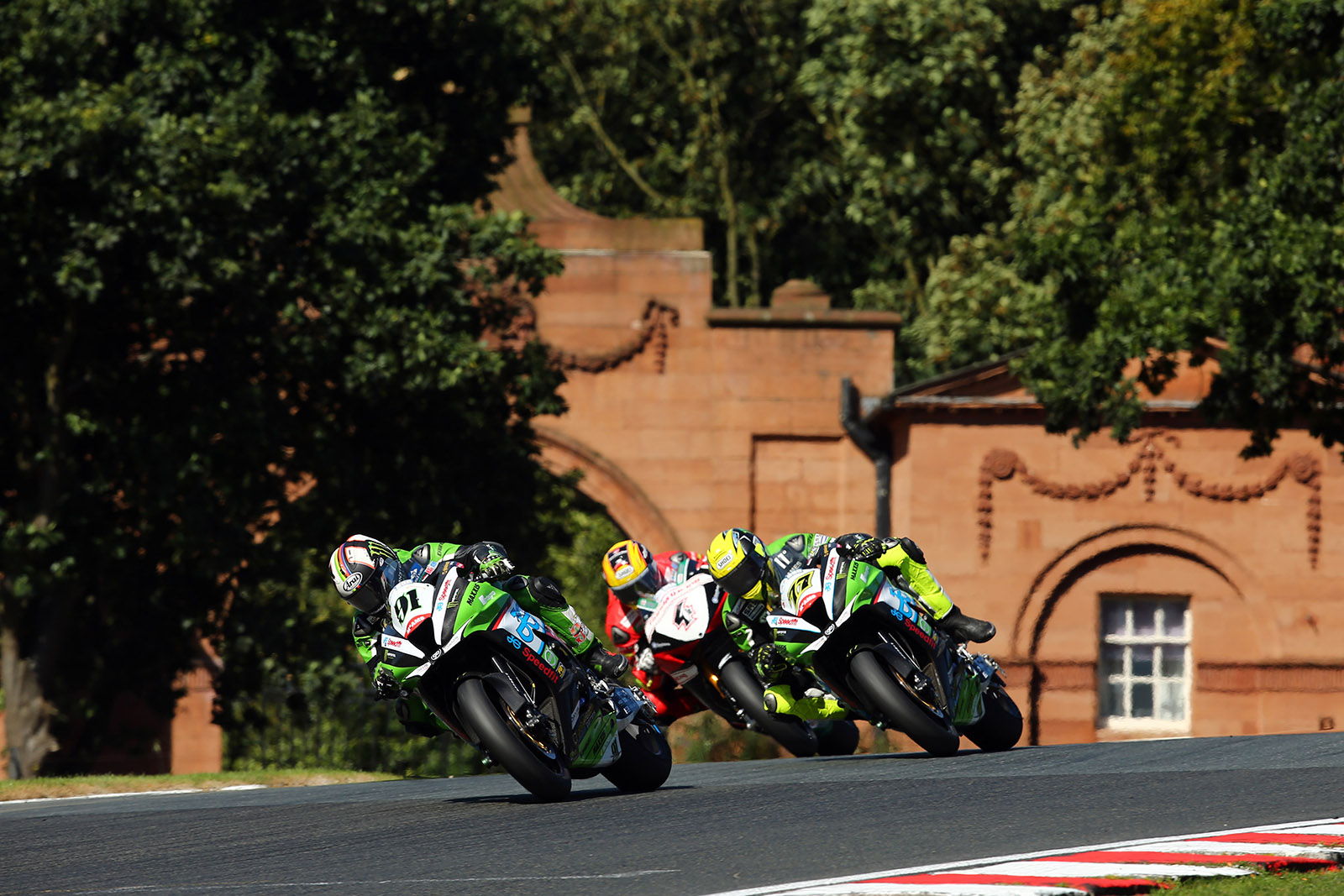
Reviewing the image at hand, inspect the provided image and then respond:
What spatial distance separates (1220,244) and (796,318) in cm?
1027

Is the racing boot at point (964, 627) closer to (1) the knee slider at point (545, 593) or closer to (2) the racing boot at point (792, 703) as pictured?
(2) the racing boot at point (792, 703)

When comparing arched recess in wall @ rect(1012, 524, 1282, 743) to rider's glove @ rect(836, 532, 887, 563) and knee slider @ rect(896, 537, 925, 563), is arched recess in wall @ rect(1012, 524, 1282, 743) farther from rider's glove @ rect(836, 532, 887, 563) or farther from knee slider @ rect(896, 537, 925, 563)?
rider's glove @ rect(836, 532, 887, 563)

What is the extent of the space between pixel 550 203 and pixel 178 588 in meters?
10.0

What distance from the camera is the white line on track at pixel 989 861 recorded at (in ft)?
27.5

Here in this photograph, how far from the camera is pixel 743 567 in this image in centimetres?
1442

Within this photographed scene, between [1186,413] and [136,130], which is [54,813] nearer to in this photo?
[136,130]

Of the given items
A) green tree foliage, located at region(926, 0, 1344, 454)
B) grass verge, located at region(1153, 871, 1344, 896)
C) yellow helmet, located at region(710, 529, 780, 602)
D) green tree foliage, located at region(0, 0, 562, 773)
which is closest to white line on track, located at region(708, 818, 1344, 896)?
grass verge, located at region(1153, 871, 1344, 896)

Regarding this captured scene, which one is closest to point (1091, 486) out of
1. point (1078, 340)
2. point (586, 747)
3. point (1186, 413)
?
point (1186, 413)

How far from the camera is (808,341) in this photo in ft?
100

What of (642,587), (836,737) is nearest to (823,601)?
(642,587)

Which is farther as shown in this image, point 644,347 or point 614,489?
point 644,347

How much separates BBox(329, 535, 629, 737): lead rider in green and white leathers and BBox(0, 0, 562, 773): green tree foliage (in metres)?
9.39

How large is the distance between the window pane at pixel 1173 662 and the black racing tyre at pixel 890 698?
15871 mm

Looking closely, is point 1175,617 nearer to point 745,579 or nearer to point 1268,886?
point 745,579
